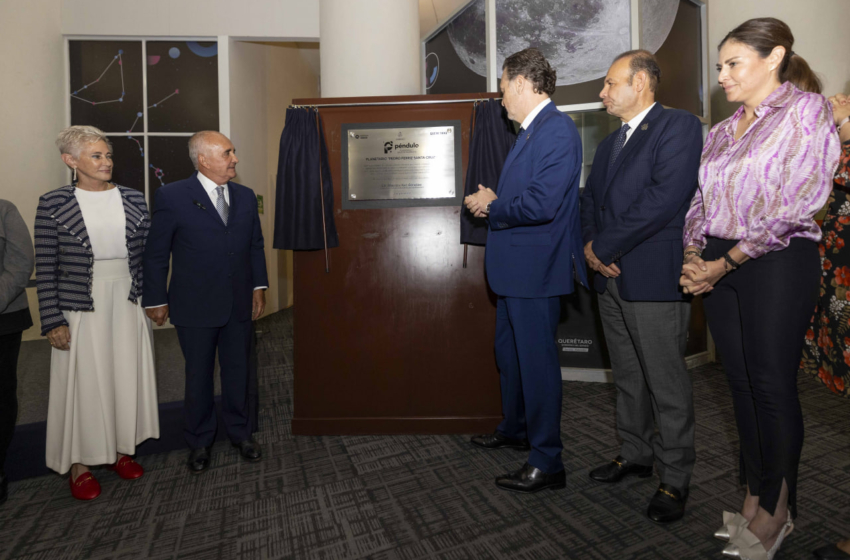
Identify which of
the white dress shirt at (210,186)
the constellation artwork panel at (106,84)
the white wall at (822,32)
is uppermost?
the constellation artwork panel at (106,84)

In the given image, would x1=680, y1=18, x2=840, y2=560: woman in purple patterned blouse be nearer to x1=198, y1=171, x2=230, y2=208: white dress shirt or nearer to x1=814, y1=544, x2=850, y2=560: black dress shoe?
x1=814, y1=544, x2=850, y2=560: black dress shoe

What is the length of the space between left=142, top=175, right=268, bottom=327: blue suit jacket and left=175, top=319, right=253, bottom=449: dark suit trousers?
0.10 metres

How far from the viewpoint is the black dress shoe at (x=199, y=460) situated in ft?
7.94

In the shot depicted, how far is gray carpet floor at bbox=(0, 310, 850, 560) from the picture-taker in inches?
70.0

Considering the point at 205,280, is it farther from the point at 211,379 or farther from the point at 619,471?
the point at 619,471

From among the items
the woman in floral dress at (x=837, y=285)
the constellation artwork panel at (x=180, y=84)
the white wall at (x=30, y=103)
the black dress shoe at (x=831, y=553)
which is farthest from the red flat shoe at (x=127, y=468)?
the constellation artwork panel at (x=180, y=84)

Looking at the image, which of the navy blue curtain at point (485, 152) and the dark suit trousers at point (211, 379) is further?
the navy blue curtain at point (485, 152)

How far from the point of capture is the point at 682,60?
158 inches

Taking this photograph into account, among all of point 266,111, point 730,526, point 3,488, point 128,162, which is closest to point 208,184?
point 3,488

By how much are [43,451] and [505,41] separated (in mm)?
4033

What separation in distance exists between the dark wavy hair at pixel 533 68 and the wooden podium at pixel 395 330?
0.88 m

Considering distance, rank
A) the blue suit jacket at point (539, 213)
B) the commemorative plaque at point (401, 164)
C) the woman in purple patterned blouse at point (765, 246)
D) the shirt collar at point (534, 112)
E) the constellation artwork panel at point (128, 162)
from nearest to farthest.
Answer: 1. the woman in purple patterned blouse at point (765, 246)
2. the blue suit jacket at point (539, 213)
3. the shirt collar at point (534, 112)
4. the commemorative plaque at point (401, 164)
5. the constellation artwork panel at point (128, 162)

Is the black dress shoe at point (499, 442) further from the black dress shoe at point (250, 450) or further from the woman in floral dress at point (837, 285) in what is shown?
the woman in floral dress at point (837, 285)

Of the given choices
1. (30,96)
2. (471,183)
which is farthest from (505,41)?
(30,96)
